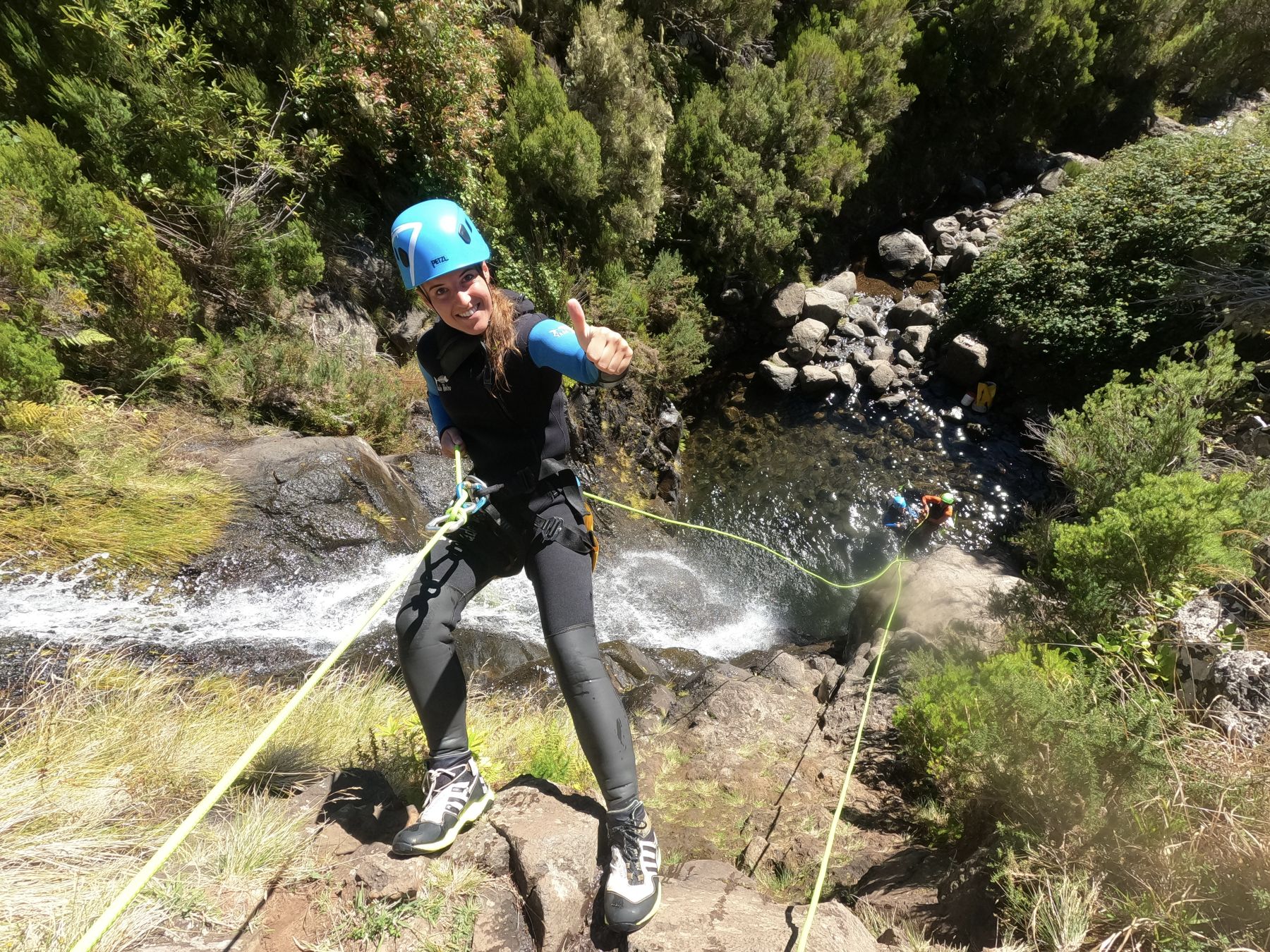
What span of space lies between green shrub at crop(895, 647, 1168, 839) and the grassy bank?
2.11 m

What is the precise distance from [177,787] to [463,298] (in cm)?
233

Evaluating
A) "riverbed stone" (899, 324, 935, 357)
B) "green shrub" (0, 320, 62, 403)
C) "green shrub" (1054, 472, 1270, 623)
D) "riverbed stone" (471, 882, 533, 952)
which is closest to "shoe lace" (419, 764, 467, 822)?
"riverbed stone" (471, 882, 533, 952)

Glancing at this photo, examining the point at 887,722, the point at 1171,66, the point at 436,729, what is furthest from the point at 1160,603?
the point at 1171,66

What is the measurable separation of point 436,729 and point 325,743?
1191 mm

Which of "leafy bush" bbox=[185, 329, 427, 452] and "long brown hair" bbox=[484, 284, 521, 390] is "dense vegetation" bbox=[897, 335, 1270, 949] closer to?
"long brown hair" bbox=[484, 284, 521, 390]

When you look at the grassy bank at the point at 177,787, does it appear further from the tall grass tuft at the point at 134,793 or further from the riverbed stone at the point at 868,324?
the riverbed stone at the point at 868,324

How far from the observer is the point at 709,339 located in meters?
10.9

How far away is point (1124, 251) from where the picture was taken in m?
9.30

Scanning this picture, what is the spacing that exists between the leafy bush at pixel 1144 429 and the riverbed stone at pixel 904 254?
295 inches

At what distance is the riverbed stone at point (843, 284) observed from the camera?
12.4 metres

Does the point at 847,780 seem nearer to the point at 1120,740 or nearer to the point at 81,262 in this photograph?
the point at 1120,740

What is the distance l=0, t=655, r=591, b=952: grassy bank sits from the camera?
5.57ft

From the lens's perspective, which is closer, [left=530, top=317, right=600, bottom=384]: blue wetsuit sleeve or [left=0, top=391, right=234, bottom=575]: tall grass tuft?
[left=530, top=317, right=600, bottom=384]: blue wetsuit sleeve

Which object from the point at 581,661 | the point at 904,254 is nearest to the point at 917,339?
the point at 904,254
